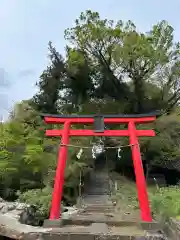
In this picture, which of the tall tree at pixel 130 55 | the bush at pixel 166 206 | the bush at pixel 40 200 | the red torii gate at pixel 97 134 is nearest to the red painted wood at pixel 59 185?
the red torii gate at pixel 97 134

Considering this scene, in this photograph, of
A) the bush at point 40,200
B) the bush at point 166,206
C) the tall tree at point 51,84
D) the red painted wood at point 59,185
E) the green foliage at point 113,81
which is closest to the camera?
the bush at point 166,206

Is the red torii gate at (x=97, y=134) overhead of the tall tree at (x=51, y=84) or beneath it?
beneath

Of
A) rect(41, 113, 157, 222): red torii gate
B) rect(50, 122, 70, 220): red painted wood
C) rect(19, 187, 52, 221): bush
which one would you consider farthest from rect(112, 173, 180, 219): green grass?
rect(50, 122, 70, 220): red painted wood

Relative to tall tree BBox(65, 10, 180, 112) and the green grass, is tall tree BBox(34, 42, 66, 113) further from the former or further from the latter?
the green grass

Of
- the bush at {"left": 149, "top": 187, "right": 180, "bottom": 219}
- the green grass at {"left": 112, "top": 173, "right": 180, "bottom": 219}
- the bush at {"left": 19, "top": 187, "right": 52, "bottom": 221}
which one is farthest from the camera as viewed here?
the bush at {"left": 19, "top": 187, "right": 52, "bottom": 221}

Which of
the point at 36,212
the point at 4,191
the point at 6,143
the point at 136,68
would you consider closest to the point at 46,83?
the point at 136,68

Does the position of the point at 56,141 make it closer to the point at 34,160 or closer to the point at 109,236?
the point at 34,160

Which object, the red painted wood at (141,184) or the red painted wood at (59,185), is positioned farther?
the red painted wood at (59,185)

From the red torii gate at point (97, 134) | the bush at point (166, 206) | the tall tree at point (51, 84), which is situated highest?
the tall tree at point (51, 84)

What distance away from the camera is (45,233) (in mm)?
10555

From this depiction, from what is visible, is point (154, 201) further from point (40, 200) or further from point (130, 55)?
point (130, 55)

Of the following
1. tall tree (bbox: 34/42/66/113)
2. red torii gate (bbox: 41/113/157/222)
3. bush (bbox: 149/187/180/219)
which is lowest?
bush (bbox: 149/187/180/219)

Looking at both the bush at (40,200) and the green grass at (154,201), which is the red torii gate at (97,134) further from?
the green grass at (154,201)

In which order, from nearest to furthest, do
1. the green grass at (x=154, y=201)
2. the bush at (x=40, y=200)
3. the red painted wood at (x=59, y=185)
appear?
the green grass at (x=154, y=201), the red painted wood at (x=59, y=185), the bush at (x=40, y=200)
